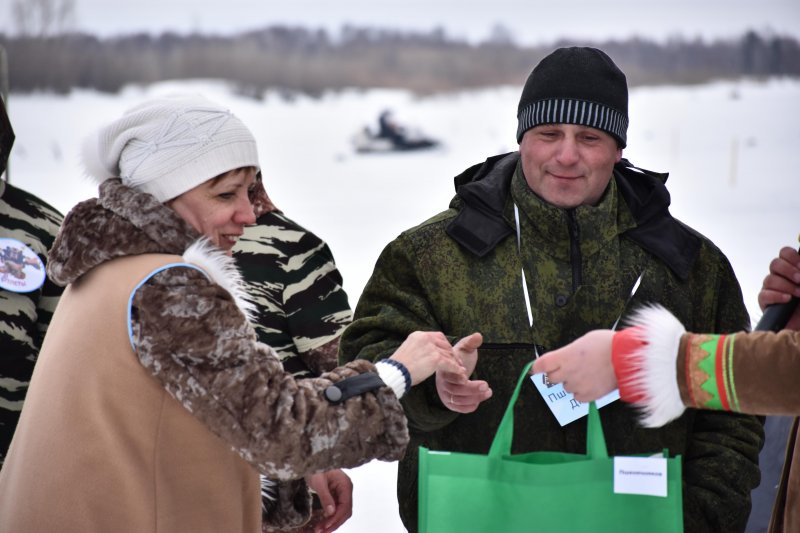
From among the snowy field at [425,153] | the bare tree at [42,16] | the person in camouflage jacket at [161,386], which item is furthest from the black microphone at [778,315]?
the bare tree at [42,16]

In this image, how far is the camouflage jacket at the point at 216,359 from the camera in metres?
1.39

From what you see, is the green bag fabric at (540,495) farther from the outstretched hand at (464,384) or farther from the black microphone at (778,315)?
the black microphone at (778,315)

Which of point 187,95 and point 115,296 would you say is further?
point 187,95

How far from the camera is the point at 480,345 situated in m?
1.89

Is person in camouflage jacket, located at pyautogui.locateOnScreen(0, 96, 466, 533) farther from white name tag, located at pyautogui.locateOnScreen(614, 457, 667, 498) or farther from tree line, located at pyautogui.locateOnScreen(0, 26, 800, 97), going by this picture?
tree line, located at pyautogui.locateOnScreen(0, 26, 800, 97)

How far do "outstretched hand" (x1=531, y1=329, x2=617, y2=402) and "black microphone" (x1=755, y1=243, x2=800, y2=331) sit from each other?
374 mm

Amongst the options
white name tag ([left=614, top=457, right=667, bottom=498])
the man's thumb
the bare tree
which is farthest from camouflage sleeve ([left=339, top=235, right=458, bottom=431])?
the bare tree

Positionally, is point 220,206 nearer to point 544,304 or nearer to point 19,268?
point 544,304

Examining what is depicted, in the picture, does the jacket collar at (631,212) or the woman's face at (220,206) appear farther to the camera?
the jacket collar at (631,212)

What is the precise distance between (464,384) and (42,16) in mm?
6694

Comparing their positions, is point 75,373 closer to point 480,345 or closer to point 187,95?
point 187,95

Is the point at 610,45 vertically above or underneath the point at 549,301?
above

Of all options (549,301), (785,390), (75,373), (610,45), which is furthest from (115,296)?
(610,45)

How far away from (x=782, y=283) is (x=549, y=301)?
445 millimetres
